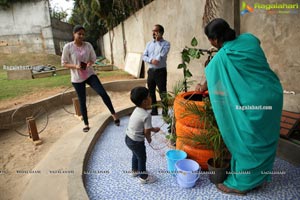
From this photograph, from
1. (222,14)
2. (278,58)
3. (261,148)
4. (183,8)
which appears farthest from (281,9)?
(183,8)

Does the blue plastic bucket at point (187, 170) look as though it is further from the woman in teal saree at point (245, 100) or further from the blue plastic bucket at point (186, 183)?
the woman in teal saree at point (245, 100)

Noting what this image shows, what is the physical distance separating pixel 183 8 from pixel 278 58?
274 centimetres

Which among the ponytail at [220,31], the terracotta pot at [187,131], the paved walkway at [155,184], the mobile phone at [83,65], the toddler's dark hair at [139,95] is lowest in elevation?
the paved walkway at [155,184]

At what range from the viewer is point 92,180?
2.46 m

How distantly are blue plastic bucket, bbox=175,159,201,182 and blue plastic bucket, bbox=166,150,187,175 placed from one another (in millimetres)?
86

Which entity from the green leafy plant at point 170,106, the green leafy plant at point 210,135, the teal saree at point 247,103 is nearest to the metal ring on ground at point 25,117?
the green leafy plant at point 170,106

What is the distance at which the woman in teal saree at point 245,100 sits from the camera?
1.78 meters

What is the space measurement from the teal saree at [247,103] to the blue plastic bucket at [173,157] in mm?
617

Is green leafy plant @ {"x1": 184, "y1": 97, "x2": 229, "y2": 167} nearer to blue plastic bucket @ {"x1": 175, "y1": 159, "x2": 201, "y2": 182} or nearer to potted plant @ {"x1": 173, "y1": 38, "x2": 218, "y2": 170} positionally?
potted plant @ {"x1": 173, "y1": 38, "x2": 218, "y2": 170}

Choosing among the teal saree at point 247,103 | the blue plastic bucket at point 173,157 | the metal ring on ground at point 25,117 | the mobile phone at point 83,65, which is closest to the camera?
the teal saree at point 247,103

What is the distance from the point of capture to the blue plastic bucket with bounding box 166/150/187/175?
2.33m

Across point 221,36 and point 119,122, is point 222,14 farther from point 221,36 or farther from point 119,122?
point 119,122

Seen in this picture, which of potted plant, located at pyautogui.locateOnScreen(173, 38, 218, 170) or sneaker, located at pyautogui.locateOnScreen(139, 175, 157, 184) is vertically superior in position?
potted plant, located at pyautogui.locateOnScreen(173, 38, 218, 170)

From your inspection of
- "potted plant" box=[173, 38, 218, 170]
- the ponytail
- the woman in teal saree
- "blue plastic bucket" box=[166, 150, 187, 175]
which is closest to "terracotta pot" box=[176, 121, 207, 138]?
"potted plant" box=[173, 38, 218, 170]
